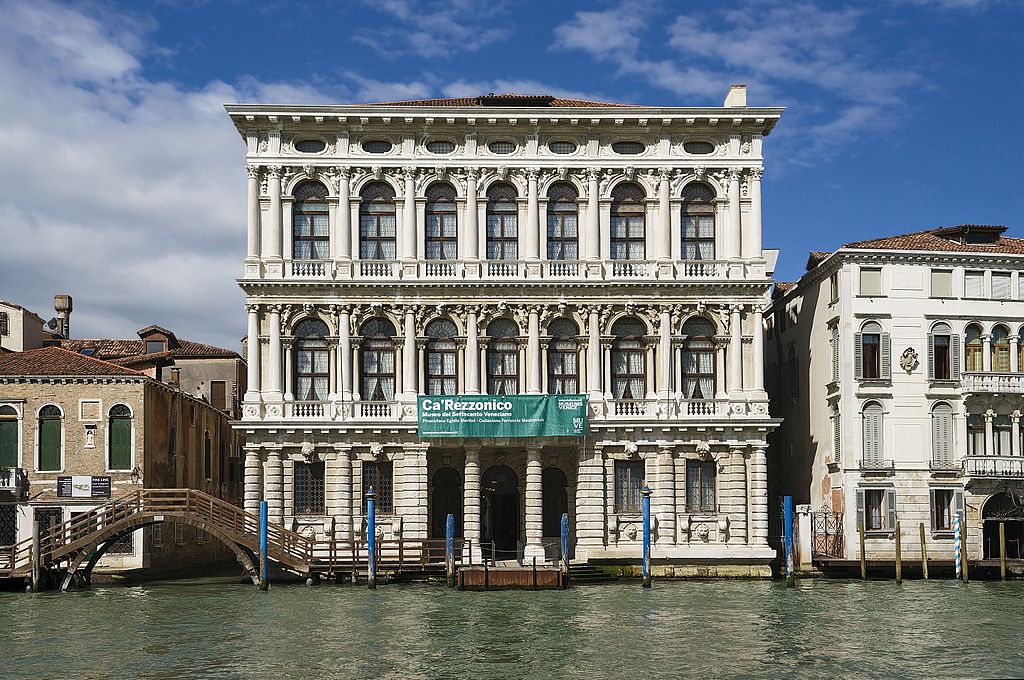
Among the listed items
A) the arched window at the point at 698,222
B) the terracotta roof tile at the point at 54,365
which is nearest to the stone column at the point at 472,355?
the arched window at the point at 698,222

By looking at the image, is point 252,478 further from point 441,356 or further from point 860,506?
point 860,506

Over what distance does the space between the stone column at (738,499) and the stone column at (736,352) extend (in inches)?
73.4

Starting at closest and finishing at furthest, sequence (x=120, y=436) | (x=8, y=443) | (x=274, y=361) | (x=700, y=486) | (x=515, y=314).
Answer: (x=8, y=443) → (x=120, y=436) → (x=274, y=361) → (x=700, y=486) → (x=515, y=314)

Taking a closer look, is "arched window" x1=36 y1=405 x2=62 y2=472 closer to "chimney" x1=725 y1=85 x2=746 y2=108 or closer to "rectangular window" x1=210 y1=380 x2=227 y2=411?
A: "rectangular window" x1=210 y1=380 x2=227 y2=411

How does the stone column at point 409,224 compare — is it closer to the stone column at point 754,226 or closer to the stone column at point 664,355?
the stone column at point 664,355

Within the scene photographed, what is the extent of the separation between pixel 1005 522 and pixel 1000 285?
698cm

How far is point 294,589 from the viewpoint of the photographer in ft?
115

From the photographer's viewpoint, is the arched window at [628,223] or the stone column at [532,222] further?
the arched window at [628,223]

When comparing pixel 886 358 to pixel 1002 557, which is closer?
pixel 1002 557

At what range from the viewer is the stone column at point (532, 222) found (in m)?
40.4

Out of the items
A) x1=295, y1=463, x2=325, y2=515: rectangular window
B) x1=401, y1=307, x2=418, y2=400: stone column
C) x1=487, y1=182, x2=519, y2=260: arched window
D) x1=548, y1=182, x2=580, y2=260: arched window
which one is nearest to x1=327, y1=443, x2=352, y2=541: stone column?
x1=295, y1=463, x2=325, y2=515: rectangular window

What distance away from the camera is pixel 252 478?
39594 millimetres

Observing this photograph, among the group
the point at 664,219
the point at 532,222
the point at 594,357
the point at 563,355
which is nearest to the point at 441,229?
the point at 532,222

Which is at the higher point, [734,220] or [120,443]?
[734,220]
